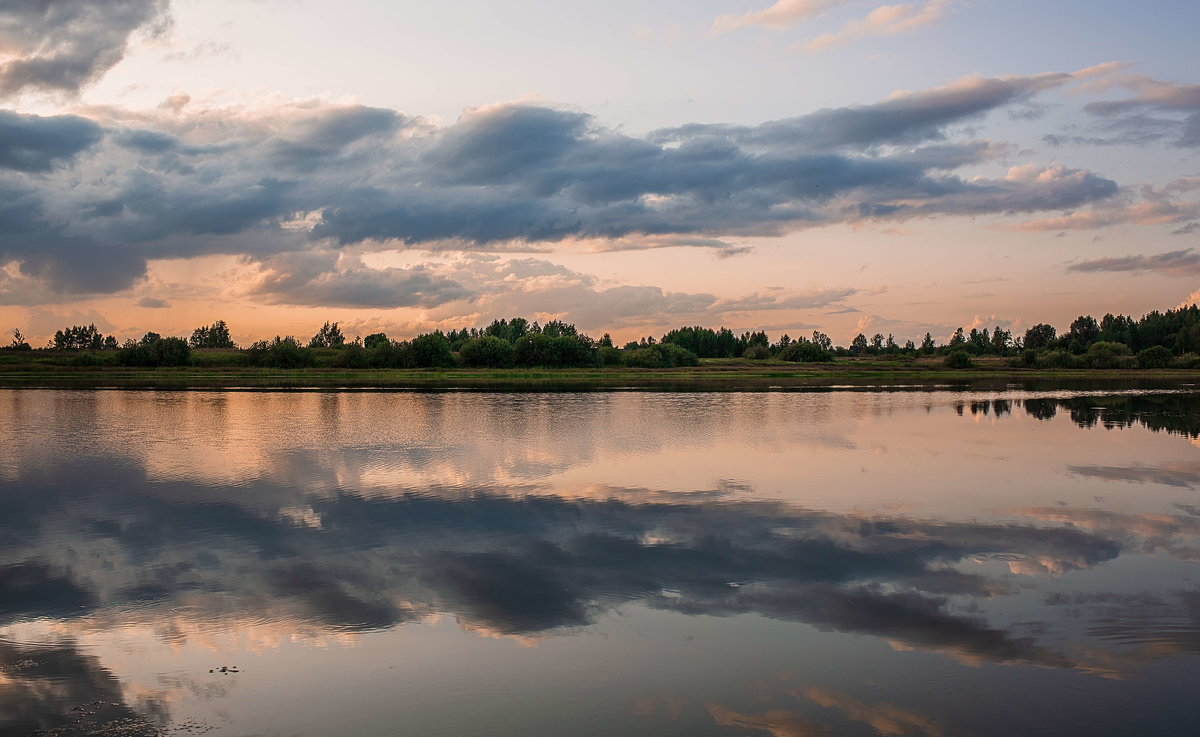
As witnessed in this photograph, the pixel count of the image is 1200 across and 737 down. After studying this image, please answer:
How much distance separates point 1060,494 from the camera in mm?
19469

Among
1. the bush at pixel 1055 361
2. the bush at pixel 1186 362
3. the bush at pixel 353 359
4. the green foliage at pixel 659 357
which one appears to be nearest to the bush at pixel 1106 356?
the bush at pixel 1055 361

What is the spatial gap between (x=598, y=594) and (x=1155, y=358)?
183 m

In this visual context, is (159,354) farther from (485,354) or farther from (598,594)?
(598,594)

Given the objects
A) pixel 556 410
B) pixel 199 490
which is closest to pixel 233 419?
pixel 556 410

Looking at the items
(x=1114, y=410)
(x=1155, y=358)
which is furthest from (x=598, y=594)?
(x=1155, y=358)

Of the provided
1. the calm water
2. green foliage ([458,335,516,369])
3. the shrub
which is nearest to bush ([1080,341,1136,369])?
the shrub

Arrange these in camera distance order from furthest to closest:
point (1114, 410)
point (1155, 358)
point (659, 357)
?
point (1155, 358)
point (659, 357)
point (1114, 410)

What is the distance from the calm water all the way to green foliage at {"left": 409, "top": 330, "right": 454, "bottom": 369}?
116 metres

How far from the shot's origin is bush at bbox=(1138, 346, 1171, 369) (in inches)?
5969

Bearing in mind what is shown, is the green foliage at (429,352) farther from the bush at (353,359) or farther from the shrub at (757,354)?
the shrub at (757,354)

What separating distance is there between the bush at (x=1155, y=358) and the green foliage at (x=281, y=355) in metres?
167

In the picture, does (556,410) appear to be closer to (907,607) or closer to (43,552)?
(43,552)

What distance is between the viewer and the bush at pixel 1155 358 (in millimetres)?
151625

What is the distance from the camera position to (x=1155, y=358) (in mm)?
154000
